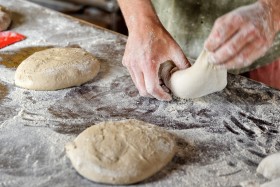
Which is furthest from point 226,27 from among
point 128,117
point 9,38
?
point 9,38

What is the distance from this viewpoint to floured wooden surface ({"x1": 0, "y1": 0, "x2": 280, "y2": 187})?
118cm

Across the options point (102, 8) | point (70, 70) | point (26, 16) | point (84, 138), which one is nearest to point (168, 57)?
point (70, 70)

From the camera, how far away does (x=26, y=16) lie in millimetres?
2066

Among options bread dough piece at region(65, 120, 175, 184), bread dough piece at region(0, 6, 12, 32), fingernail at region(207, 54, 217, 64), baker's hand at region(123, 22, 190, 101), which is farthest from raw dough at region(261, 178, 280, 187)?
bread dough piece at region(0, 6, 12, 32)

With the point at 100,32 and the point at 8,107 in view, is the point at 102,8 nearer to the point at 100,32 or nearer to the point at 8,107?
the point at 100,32

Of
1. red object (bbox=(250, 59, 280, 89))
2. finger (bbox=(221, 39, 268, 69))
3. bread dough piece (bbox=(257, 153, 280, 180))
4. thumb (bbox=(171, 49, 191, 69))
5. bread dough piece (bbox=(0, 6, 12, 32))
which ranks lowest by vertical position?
bread dough piece (bbox=(0, 6, 12, 32))

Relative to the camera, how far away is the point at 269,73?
1.93m

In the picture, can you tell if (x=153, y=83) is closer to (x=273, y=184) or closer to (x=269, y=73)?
(x=273, y=184)

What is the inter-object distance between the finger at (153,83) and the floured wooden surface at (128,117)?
4 centimetres

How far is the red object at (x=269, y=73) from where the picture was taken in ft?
6.31

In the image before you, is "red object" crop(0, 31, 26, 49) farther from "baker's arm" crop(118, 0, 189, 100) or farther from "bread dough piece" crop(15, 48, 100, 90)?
"baker's arm" crop(118, 0, 189, 100)

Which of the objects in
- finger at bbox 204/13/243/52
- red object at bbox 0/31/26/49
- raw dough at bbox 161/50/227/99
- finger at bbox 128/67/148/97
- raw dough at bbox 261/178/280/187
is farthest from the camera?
red object at bbox 0/31/26/49

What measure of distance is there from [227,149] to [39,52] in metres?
0.80

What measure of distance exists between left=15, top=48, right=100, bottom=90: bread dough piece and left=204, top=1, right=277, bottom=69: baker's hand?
50cm
